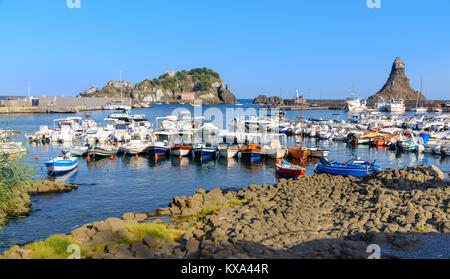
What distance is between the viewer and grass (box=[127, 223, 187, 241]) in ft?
45.8

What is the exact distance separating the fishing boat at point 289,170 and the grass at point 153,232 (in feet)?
50.5

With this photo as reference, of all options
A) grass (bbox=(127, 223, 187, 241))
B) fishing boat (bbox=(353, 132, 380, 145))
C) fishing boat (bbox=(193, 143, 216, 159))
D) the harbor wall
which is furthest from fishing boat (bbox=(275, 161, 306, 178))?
the harbor wall

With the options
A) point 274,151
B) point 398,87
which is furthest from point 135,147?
point 398,87

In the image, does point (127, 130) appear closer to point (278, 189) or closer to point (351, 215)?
point (278, 189)

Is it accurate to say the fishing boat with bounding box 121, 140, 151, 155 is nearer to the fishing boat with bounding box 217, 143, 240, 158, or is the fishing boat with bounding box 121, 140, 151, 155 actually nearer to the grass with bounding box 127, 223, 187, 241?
the fishing boat with bounding box 217, 143, 240, 158

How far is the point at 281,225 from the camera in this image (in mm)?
14656

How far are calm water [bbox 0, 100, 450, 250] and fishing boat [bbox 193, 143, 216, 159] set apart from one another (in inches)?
53.1

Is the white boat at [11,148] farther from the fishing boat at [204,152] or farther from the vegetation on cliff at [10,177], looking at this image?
the fishing boat at [204,152]

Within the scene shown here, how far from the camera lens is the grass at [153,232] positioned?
13.9 metres

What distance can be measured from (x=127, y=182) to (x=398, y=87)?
193 metres

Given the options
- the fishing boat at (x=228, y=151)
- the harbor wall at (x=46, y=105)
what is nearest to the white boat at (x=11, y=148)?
the fishing boat at (x=228, y=151)

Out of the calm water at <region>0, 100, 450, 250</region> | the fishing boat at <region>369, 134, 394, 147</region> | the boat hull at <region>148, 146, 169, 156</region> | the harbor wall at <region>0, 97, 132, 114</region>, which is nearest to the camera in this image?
A: the calm water at <region>0, 100, 450, 250</region>

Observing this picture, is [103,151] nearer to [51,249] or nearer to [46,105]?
[51,249]
